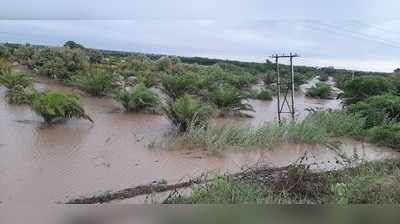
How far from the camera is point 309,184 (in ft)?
18.1

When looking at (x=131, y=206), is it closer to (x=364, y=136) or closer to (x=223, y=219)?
(x=223, y=219)

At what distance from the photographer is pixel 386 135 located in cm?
1048

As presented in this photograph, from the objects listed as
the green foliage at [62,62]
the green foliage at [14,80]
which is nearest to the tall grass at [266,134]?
the green foliage at [14,80]

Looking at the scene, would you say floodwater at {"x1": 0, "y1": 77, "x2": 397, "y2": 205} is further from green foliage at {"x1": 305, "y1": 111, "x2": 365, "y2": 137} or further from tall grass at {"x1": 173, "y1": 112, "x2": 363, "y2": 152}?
green foliage at {"x1": 305, "y1": 111, "x2": 365, "y2": 137}

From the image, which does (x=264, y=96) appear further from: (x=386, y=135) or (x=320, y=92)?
(x=386, y=135)

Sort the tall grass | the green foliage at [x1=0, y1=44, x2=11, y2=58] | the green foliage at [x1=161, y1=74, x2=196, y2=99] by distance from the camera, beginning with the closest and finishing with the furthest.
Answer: the tall grass < the green foliage at [x1=161, y1=74, x2=196, y2=99] < the green foliage at [x1=0, y1=44, x2=11, y2=58]

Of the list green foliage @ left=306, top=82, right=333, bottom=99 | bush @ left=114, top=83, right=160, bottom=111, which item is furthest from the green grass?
green foliage @ left=306, top=82, right=333, bottom=99

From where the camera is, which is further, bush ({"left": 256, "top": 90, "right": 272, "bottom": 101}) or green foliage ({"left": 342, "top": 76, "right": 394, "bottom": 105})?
bush ({"left": 256, "top": 90, "right": 272, "bottom": 101})

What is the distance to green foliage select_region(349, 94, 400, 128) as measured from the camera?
12023mm

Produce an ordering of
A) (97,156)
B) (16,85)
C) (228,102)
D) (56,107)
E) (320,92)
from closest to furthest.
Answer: (97,156) → (56,107) → (16,85) → (228,102) → (320,92)

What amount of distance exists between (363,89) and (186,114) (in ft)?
28.1

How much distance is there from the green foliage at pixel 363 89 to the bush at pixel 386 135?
16.3 feet

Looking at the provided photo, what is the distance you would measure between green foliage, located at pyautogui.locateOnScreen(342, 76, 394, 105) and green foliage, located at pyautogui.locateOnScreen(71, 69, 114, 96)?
7.67 meters

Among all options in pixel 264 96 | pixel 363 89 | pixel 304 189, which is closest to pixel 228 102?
pixel 264 96
